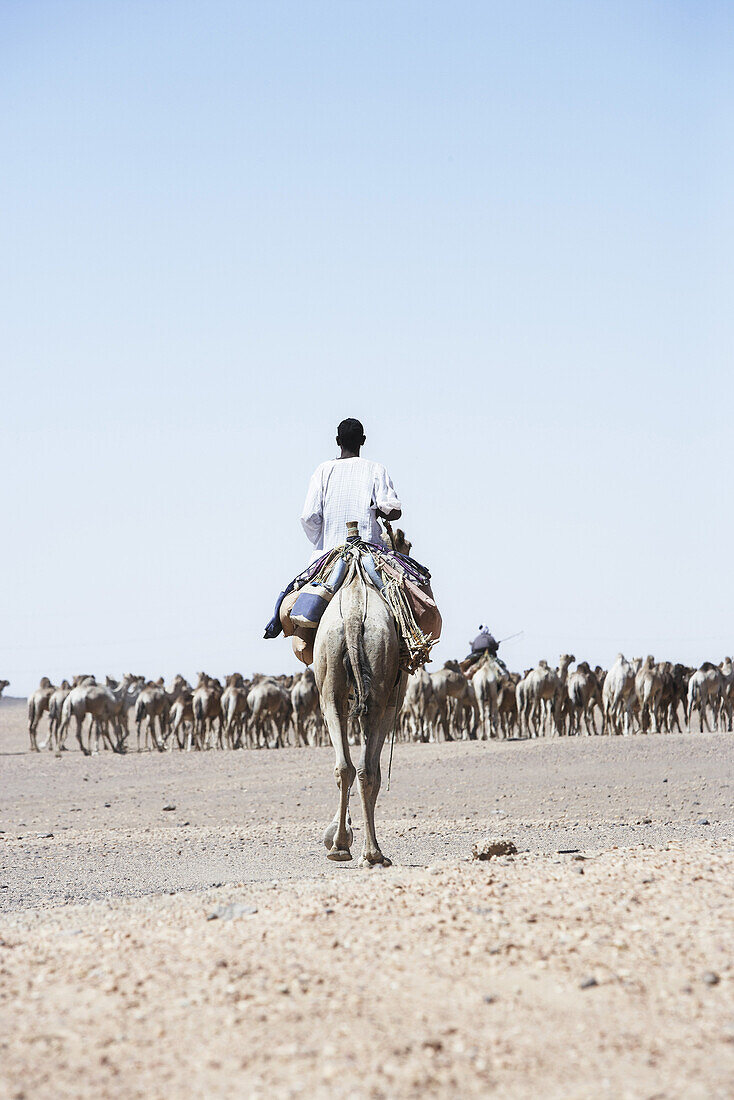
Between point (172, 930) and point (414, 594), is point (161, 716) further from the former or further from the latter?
point (172, 930)

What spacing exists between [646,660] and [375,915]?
35.9 meters

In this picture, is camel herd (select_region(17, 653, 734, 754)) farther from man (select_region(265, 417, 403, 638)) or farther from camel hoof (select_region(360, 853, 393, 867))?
camel hoof (select_region(360, 853, 393, 867))

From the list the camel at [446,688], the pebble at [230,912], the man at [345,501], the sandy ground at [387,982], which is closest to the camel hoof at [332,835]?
the sandy ground at [387,982]

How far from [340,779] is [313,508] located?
2261 millimetres

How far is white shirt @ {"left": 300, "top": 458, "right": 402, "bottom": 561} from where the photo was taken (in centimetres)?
854

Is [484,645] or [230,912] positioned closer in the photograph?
[230,912]

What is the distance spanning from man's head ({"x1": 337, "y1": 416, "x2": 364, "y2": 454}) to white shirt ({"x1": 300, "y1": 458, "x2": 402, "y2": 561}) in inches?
9.2

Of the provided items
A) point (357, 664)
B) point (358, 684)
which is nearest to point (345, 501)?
point (357, 664)

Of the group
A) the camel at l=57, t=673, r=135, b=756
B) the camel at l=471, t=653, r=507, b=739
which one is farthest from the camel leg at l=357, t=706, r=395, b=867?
the camel at l=57, t=673, r=135, b=756

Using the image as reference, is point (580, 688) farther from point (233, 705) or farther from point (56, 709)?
point (56, 709)

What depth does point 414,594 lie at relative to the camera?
806 centimetres

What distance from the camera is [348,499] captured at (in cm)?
855

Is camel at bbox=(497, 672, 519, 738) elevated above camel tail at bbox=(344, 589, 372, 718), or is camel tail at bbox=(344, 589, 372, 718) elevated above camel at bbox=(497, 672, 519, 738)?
camel at bbox=(497, 672, 519, 738)

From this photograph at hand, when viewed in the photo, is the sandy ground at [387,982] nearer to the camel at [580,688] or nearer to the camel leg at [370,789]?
the camel leg at [370,789]
